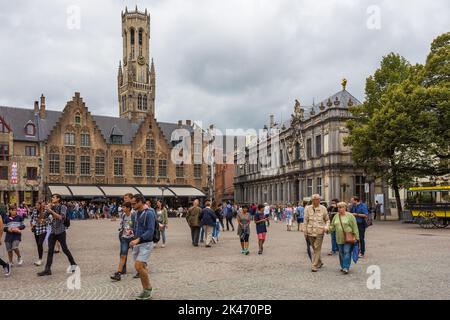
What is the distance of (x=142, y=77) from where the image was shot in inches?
4013

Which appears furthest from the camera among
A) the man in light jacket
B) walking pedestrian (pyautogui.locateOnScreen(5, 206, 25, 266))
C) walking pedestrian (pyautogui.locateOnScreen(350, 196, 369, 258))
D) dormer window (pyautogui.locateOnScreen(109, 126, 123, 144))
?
dormer window (pyautogui.locateOnScreen(109, 126, 123, 144))

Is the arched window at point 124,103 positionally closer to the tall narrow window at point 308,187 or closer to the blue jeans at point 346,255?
the tall narrow window at point 308,187

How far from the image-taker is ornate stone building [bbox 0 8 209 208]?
52434 mm

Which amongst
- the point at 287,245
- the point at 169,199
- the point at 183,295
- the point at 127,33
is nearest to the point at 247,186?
the point at 169,199

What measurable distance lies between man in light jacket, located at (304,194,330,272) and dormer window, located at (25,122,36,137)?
159 feet

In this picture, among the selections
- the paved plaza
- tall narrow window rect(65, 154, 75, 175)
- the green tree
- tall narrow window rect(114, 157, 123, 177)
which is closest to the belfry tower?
tall narrow window rect(114, 157, 123, 177)

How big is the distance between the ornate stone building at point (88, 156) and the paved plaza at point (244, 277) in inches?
1413

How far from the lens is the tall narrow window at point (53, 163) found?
54250mm

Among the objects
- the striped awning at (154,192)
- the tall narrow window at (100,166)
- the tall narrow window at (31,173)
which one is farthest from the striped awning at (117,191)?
the tall narrow window at (31,173)

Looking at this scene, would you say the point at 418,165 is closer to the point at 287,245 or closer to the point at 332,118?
the point at 332,118

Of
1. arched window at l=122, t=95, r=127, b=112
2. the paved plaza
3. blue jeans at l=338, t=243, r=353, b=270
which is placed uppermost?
arched window at l=122, t=95, r=127, b=112

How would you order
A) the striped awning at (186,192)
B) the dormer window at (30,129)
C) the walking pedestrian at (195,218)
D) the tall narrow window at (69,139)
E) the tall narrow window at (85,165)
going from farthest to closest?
the striped awning at (186,192), the tall narrow window at (85,165), the tall narrow window at (69,139), the dormer window at (30,129), the walking pedestrian at (195,218)

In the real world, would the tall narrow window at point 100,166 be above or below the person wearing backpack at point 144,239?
above

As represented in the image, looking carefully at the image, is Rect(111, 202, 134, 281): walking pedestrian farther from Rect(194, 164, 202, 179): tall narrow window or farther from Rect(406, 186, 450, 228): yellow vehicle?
Rect(194, 164, 202, 179): tall narrow window
